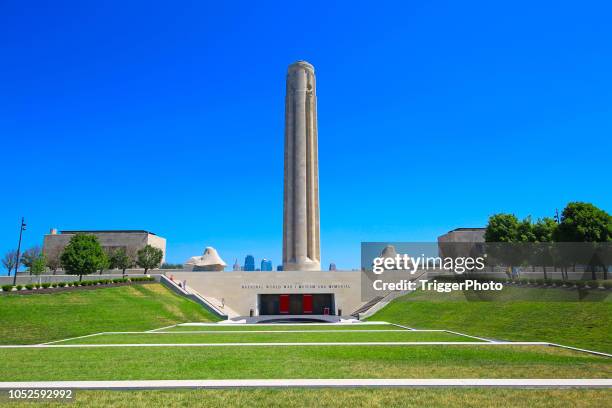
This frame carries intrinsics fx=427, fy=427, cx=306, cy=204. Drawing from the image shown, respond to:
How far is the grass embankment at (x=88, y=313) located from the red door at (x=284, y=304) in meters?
14.9

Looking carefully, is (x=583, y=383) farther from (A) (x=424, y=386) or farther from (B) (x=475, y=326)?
(B) (x=475, y=326)

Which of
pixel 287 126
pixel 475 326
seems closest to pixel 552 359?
pixel 475 326

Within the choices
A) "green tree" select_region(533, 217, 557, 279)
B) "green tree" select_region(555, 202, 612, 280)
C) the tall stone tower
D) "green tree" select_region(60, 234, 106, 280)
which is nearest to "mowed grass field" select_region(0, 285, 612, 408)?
"green tree" select_region(555, 202, 612, 280)

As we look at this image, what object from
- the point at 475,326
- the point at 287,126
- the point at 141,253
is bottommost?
the point at 475,326

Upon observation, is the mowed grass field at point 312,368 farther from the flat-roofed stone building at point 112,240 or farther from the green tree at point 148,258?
the flat-roofed stone building at point 112,240

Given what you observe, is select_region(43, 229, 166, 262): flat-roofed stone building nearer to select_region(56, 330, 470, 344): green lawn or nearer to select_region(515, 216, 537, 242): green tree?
select_region(56, 330, 470, 344): green lawn

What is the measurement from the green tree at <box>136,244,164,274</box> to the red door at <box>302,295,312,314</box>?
2706cm

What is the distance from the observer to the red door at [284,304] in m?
60.1

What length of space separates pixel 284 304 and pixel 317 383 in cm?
5080

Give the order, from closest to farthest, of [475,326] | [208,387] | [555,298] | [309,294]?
[208,387], [475,326], [555,298], [309,294]

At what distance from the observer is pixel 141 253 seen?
234ft

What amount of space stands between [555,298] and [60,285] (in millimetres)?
46308

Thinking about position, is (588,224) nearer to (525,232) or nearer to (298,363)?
(525,232)

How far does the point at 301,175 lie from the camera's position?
6912 cm
